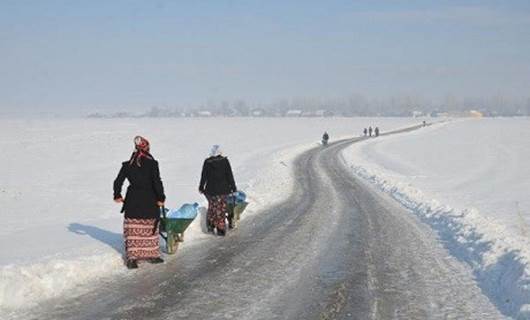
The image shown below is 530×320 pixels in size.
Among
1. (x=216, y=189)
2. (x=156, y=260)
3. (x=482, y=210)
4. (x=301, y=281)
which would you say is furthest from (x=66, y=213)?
(x=482, y=210)

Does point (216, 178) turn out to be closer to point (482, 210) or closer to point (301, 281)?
point (301, 281)

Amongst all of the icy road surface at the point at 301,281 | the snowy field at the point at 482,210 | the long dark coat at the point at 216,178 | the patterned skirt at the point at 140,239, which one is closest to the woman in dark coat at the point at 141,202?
the patterned skirt at the point at 140,239

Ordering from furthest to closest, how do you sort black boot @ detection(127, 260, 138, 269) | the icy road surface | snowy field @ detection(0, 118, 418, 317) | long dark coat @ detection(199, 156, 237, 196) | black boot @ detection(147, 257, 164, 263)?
long dark coat @ detection(199, 156, 237, 196), black boot @ detection(147, 257, 164, 263), black boot @ detection(127, 260, 138, 269), snowy field @ detection(0, 118, 418, 317), the icy road surface

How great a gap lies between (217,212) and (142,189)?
2.95 metres

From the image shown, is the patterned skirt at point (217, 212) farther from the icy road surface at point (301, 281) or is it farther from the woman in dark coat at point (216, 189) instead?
A: the icy road surface at point (301, 281)

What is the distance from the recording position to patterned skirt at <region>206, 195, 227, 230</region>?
11.4 m

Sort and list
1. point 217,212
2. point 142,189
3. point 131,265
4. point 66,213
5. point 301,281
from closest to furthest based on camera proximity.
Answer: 1. point 301,281
2. point 131,265
3. point 142,189
4. point 217,212
5. point 66,213

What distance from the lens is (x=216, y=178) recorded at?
11578 mm

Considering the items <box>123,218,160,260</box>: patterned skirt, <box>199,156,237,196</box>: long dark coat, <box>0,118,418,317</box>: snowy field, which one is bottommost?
<box>0,118,418,317</box>: snowy field

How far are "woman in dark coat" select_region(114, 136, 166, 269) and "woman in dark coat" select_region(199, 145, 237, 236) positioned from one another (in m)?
→ 2.68

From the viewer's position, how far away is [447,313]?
636 cm

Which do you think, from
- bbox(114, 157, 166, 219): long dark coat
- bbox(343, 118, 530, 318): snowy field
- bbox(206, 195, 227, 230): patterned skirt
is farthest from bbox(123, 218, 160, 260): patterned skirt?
bbox(343, 118, 530, 318): snowy field

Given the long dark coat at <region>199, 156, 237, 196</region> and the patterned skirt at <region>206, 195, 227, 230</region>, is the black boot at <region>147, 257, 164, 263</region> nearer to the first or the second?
the patterned skirt at <region>206, 195, 227, 230</region>

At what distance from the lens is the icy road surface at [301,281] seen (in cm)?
636
